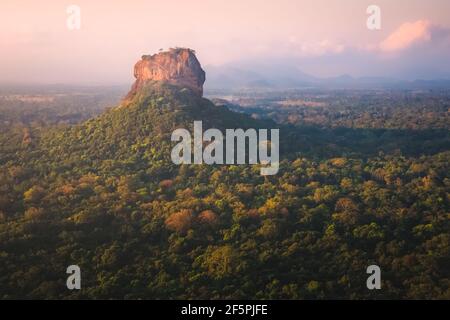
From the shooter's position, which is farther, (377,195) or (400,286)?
(377,195)

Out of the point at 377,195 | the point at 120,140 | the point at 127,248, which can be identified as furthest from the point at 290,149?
the point at 127,248

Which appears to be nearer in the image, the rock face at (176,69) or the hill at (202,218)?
the hill at (202,218)

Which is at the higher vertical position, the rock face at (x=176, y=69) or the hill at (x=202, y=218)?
the rock face at (x=176, y=69)

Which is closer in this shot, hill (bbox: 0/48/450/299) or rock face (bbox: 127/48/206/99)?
hill (bbox: 0/48/450/299)

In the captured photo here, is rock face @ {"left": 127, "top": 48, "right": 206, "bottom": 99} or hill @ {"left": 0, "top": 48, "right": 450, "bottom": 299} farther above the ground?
rock face @ {"left": 127, "top": 48, "right": 206, "bottom": 99}

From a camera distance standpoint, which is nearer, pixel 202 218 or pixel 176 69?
pixel 202 218

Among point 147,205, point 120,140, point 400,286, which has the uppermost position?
point 120,140

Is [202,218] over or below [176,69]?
below

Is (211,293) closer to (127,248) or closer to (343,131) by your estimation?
(127,248)
